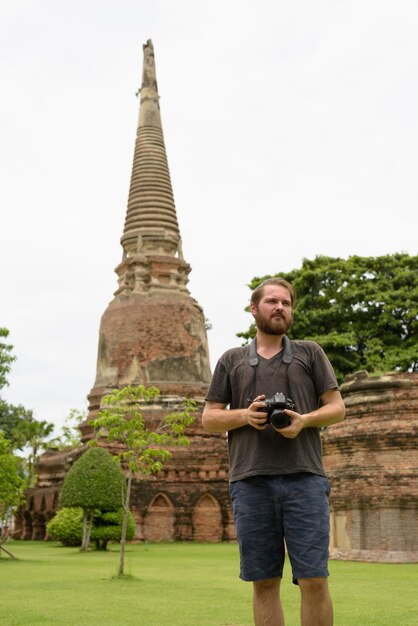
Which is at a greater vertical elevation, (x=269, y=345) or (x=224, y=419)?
(x=269, y=345)

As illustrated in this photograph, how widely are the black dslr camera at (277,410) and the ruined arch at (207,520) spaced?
25188 millimetres

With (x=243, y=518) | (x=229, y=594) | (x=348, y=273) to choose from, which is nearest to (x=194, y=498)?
(x=348, y=273)

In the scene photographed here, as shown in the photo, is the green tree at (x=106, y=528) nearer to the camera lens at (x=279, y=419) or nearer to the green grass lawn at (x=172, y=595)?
the green grass lawn at (x=172, y=595)

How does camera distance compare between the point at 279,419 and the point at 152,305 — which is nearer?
the point at 279,419

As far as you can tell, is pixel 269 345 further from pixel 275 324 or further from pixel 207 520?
pixel 207 520

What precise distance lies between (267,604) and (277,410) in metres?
1.06

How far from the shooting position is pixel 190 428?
1204 inches

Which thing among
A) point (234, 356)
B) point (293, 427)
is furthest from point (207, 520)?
point (293, 427)

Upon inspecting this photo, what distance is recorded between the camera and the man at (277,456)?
13.8 feet

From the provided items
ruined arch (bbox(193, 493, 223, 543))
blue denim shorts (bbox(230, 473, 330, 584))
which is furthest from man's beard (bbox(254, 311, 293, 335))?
ruined arch (bbox(193, 493, 223, 543))

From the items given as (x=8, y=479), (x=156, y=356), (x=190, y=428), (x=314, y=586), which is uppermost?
(x=156, y=356)

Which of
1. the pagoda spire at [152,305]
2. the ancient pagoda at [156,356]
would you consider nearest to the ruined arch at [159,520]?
the ancient pagoda at [156,356]

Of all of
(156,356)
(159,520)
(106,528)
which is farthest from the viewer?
(156,356)

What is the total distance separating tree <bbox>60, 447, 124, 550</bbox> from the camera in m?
22.1
